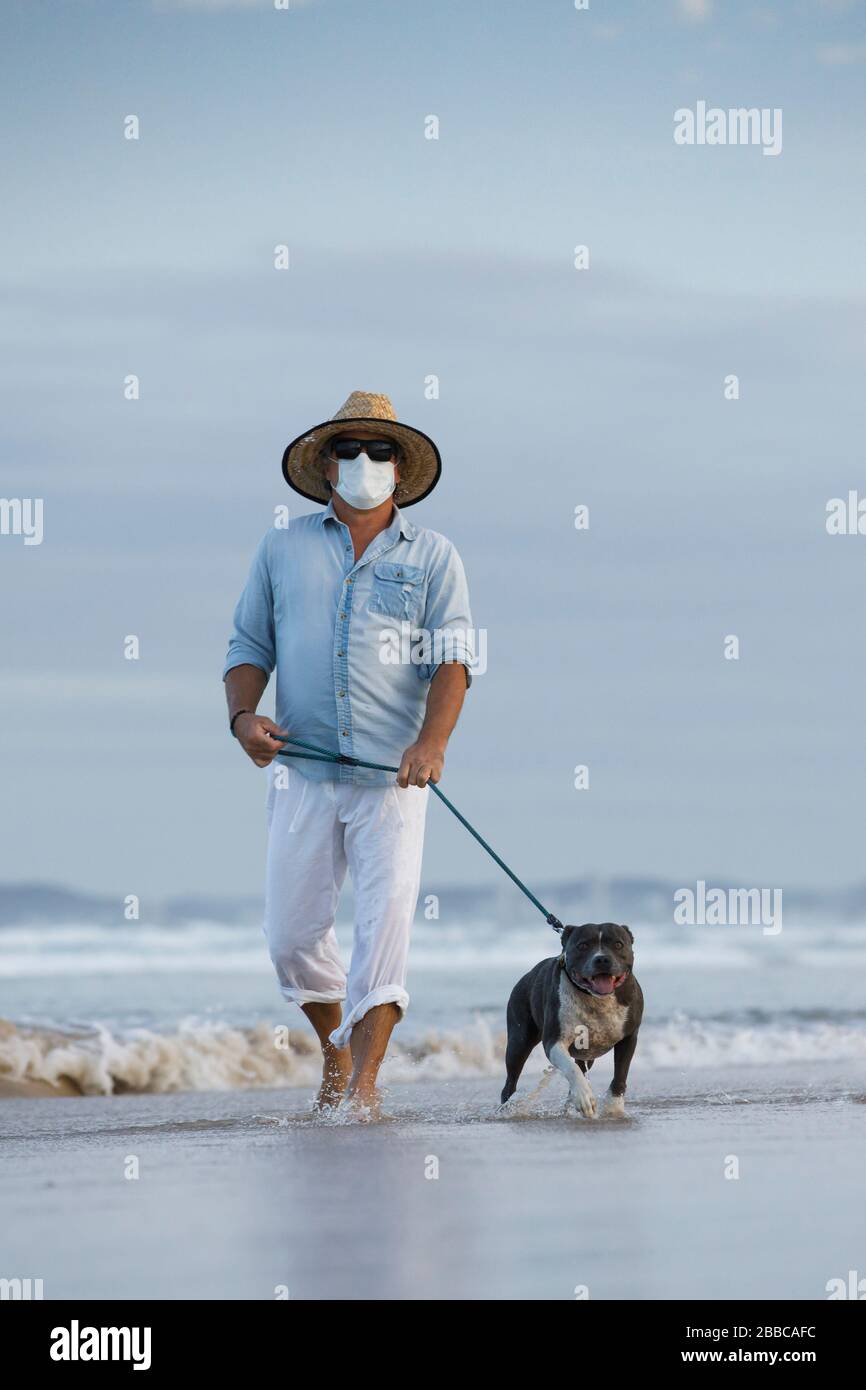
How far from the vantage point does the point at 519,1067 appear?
19.3 ft

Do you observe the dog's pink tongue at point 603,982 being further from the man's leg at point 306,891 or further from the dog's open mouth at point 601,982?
the man's leg at point 306,891

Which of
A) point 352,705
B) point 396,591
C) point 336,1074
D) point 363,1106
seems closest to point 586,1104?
point 363,1106

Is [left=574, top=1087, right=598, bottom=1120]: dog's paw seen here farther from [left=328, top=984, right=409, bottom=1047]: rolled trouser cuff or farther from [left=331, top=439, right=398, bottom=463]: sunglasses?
[left=331, top=439, right=398, bottom=463]: sunglasses

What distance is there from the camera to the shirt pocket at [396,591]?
17.0ft

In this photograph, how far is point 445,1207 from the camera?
3.36 m

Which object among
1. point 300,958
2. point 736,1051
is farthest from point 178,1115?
point 736,1051

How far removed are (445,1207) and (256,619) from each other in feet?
8.13

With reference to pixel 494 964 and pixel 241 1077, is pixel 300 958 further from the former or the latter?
pixel 494 964

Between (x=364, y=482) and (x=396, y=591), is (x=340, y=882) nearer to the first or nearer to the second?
(x=396, y=591)

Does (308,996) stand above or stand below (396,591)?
below

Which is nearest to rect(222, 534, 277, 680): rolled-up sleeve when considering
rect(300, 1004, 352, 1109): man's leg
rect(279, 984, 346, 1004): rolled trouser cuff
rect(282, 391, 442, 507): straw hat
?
rect(282, 391, 442, 507): straw hat

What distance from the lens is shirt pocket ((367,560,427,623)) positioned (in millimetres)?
5184
